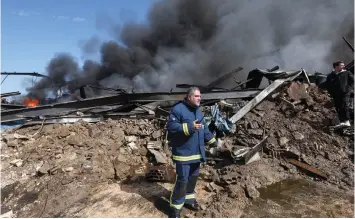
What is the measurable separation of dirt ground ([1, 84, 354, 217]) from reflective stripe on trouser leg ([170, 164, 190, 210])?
24cm

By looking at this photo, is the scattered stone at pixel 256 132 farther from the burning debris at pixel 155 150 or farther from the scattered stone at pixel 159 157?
the scattered stone at pixel 159 157

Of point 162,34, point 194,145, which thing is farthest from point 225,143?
point 162,34

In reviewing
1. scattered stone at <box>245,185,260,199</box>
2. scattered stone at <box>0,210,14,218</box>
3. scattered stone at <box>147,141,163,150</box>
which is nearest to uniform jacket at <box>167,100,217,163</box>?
scattered stone at <box>245,185,260,199</box>

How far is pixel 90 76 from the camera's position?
71.0 ft

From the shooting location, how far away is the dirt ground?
3.97 metres

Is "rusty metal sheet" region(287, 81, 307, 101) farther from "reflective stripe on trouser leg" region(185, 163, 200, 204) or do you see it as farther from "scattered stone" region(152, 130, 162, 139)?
"reflective stripe on trouser leg" region(185, 163, 200, 204)

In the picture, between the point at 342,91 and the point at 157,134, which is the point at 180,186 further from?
the point at 342,91

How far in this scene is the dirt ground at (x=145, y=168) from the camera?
3969 mm

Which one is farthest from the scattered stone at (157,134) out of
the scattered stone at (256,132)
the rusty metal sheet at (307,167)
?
the rusty metal sheet at (307,167)

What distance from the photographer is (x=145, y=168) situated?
5.30 metres

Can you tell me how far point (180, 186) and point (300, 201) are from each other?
5.83ft

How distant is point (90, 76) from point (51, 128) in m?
16.0

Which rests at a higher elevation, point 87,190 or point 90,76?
point 90,76

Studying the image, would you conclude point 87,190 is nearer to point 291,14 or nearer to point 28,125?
point 28,125
